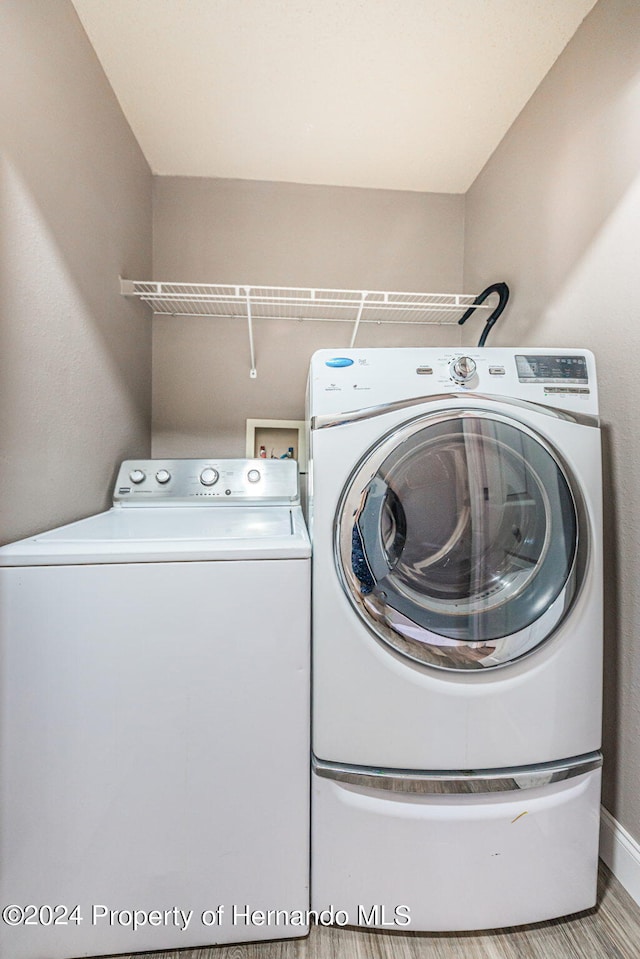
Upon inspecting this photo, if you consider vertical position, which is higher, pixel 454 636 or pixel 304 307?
pixel 304 307

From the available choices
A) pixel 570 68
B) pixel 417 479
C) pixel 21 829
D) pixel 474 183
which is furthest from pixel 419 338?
pixel 21 829

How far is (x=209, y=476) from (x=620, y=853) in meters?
1.63

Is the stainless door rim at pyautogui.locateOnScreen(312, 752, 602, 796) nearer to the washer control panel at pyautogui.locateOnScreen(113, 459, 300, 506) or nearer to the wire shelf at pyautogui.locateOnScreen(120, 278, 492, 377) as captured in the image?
the washer control panel at pyautogui.locateOnScreen(113, 459, 300, 506)

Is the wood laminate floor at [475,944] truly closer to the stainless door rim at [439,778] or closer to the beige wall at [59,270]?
the stainless door rim at [439,778]

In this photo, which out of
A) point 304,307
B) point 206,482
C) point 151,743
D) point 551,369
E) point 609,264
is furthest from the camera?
point 304,307

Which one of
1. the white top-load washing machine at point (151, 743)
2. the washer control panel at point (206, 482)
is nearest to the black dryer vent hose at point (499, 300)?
the washer control panel at point (206, 482)

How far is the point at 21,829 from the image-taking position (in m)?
0.87

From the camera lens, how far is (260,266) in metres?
1.90

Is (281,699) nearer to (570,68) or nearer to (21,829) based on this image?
(21,829)

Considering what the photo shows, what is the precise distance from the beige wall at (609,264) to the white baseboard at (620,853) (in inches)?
1.1

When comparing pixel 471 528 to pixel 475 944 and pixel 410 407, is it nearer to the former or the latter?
pixel 410 407

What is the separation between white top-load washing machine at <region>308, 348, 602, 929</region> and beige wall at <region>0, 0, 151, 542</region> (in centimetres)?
72

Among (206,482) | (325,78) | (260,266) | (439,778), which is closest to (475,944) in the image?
(439,778)

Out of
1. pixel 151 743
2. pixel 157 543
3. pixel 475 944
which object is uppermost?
pixel 157 543
